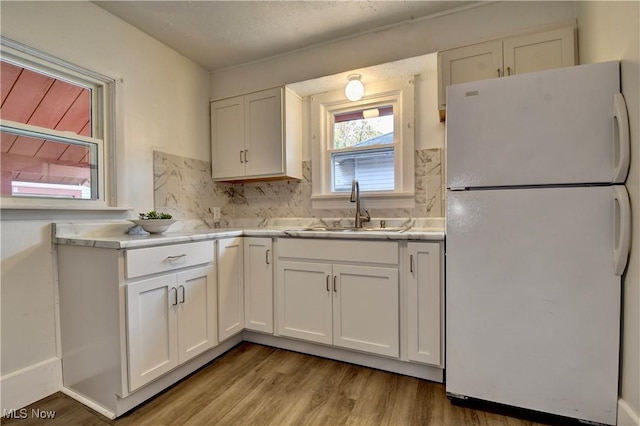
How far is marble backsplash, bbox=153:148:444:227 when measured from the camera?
238 cm

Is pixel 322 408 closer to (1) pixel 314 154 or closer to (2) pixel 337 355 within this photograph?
(2) pixel 337 355

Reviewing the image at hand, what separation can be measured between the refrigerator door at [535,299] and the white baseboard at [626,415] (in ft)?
0.08

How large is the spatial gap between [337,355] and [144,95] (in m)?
2.39

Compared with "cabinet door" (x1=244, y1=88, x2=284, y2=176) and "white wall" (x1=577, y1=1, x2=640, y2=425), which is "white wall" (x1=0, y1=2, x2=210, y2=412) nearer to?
"cabinet door" (x1=244, y1=88, x2=284, y2=176)

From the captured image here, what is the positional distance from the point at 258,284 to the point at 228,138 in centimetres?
141

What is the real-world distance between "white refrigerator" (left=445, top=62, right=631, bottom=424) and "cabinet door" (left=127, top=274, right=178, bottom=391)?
153 centimetres

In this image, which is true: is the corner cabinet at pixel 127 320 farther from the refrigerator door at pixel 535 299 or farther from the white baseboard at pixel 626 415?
the white baseboard at pixel 626 415

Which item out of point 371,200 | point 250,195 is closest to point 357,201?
point 371,200

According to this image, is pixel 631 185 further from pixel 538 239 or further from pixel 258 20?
Result: pixel 258 20

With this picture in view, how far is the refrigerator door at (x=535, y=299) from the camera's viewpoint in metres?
1.33

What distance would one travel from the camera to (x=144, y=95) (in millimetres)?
2316

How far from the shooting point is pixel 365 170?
2658 millimetres

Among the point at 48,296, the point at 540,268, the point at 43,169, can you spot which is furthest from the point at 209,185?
the point at 540,268

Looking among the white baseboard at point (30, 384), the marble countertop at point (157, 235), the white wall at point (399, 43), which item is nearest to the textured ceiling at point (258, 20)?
the white wall at point (399, 43)
